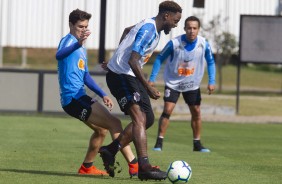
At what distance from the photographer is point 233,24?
32.2 metres

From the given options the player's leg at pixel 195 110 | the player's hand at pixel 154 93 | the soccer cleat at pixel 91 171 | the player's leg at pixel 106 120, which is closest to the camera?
the player's hand at pixel 154 93

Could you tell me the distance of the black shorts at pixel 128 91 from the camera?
11.1 metres

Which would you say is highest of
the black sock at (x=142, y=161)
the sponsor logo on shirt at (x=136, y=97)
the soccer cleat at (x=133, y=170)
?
the sponsor logo on shirt at (x=136, y=97)

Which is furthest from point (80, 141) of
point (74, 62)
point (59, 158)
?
point (74, 62)

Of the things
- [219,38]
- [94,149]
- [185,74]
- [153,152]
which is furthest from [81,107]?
[219,38]

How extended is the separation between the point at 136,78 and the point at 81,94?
74 centimetres

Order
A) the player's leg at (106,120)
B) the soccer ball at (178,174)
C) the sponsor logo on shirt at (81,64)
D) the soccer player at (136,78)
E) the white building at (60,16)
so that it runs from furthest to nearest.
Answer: the white building at (60,16) < the sponsor logo on shirt at (81,64) < the player's leg at (106,120) < the soccer player at (136,78) < the soccer ball at (178,174)

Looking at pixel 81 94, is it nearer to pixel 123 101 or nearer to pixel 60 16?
pixel 123 101

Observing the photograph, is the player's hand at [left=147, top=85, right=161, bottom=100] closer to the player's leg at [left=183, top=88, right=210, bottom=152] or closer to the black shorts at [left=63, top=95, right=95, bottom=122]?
the black shorts at [left=63, top=95, right=95, bottom=122]

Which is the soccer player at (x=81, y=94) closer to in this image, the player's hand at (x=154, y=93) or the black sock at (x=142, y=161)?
the black sock at (x=142, y=161)

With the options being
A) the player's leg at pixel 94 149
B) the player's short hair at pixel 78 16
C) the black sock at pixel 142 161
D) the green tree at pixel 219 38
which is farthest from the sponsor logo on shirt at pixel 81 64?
the green tree at pixel 219 38

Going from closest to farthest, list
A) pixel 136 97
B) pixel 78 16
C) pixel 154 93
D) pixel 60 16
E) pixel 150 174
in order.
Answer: pixel 150 174 < pixel 154 93 < pixel 136 97 < pixel 78 16 < pixel 60 16

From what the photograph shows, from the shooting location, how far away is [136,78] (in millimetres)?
11156

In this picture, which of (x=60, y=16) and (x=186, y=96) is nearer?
(x=186, y=96)
